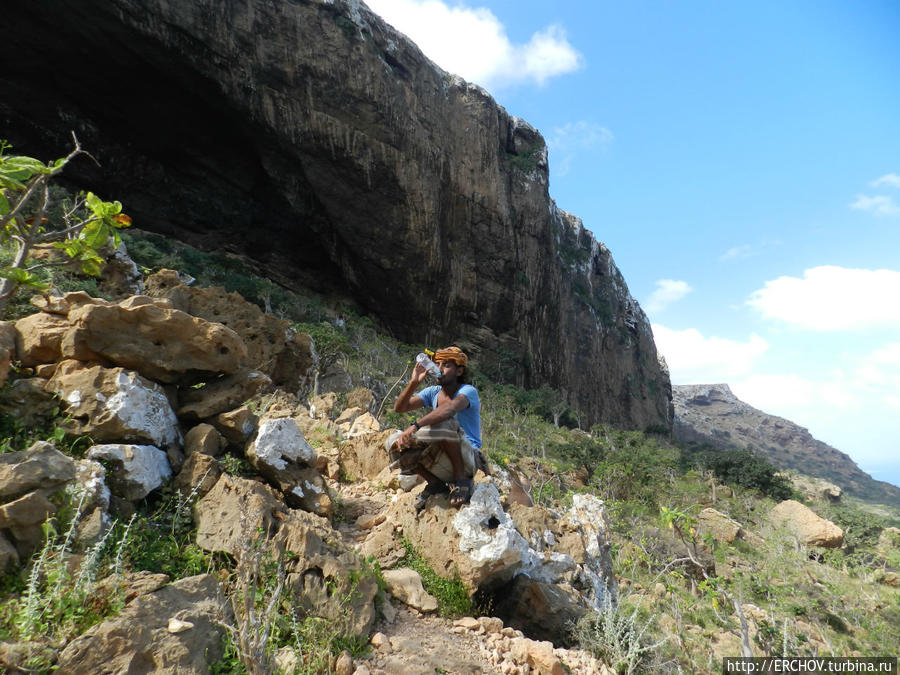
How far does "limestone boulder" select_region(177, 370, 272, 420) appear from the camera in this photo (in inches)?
145

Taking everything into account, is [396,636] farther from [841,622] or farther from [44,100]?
[44,100]

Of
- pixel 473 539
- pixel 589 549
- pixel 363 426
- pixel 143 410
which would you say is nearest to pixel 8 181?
pixel 143 410

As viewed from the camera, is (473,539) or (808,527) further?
(808,527)

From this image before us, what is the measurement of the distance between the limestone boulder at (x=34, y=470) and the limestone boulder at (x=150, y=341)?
0.99 m

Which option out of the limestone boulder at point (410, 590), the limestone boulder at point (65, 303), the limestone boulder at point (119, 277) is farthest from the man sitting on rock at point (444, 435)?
the limestone boulder at point (119, 277)

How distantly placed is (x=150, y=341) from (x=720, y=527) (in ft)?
55.6

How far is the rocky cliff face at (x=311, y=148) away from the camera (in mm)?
18969

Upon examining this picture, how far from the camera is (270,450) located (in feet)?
11.8

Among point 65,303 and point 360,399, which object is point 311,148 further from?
point 65,303

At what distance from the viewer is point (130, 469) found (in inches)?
110

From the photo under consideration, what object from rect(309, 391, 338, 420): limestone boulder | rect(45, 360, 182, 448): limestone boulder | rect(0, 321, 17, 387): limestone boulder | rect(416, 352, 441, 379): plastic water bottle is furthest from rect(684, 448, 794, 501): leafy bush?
rect(0, 321, 17, 387): limestone boulder

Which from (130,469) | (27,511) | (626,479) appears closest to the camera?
(27,511)

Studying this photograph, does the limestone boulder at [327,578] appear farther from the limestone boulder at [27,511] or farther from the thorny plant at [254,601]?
the limestone boulder at [27,511]

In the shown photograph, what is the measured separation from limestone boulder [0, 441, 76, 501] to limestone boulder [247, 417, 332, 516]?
48.7 inches
